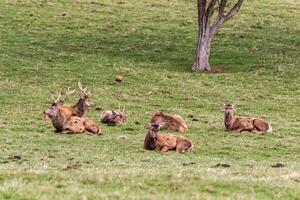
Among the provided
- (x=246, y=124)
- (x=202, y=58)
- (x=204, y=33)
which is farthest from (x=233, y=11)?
(x=246, y=124)

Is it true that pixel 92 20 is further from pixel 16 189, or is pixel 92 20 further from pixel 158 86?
pixel 16 189

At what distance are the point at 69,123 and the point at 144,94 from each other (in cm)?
840

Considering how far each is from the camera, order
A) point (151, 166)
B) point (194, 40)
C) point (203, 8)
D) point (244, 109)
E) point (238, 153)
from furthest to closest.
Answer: point (194, 40)
point (203, 8)
point (244, 109)
point (238, 153)
point (151, 166)

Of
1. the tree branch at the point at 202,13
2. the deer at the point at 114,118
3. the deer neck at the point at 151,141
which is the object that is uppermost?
the tree branch at the point at 202,13

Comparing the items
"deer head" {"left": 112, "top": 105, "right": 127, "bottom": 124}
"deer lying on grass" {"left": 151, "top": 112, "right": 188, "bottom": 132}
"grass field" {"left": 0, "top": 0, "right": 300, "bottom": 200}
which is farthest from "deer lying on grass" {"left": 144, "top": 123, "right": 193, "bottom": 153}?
"deer head" {"left": 112, "top": 105, "right": 127, "bottom": 124}

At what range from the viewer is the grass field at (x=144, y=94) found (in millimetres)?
10969

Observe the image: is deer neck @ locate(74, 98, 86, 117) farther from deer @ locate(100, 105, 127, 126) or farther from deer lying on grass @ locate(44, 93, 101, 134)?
deer lying on grass @ locate(44, 93, 101, 134)

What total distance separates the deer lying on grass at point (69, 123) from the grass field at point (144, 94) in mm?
394

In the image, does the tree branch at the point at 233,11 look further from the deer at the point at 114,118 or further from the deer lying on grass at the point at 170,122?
the deer lying on grass at the point at 170,122

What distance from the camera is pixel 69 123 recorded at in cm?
1969

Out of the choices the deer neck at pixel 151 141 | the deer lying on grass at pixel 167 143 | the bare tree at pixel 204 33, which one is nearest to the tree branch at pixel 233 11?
the bare tree at pixel 204 33

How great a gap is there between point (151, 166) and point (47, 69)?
18749 millimetres

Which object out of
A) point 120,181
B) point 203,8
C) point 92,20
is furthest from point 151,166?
point 92,20

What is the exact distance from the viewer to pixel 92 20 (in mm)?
45188
